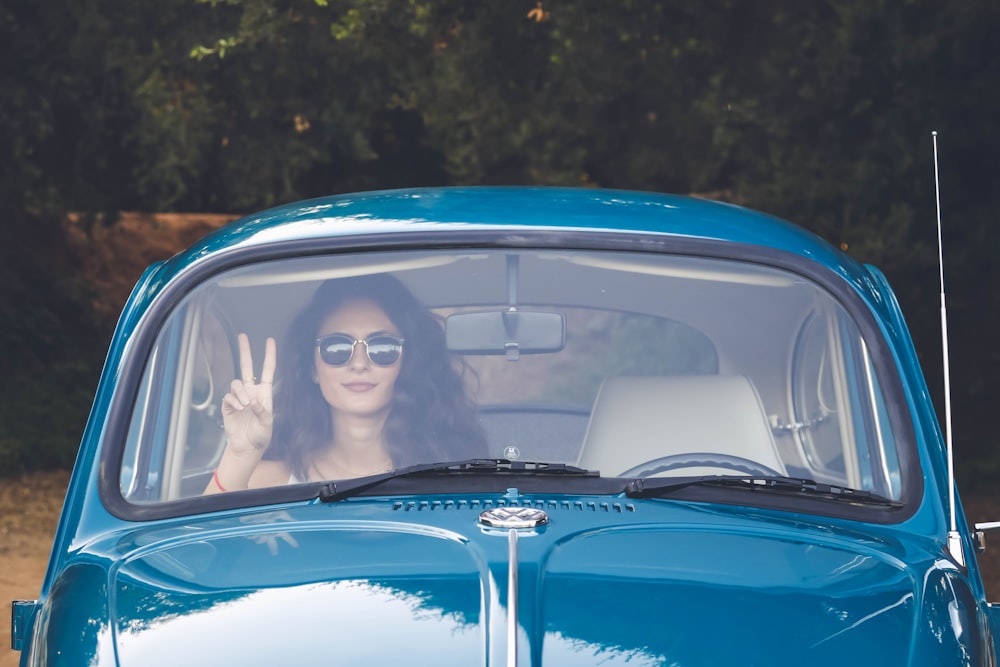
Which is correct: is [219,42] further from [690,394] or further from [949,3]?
[690,394]

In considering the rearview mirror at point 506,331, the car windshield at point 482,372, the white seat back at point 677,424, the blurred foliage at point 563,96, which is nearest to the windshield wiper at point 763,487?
the car windshield at point 482,372

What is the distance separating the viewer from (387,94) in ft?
49.9

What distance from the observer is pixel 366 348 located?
329cm

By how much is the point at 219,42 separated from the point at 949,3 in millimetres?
6114

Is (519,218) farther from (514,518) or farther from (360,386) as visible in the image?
(514,518)

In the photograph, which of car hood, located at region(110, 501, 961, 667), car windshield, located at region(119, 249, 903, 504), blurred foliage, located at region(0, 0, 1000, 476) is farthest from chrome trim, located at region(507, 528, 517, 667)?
blurred foliage, located at region(0, 0, 1000, 476)

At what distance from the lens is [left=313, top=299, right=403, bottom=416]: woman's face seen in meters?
3.25

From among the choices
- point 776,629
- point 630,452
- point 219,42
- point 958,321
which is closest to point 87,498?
point 630,452

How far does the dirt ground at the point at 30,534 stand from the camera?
379 inches

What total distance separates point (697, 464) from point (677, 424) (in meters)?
0.12

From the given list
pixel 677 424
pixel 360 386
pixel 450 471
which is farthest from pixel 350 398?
pixel 677 424

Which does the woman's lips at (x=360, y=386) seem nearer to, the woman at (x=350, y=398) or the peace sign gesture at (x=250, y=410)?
the woman at (x=350, y=398)

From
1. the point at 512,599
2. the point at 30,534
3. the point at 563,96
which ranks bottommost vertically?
the point at 30,534

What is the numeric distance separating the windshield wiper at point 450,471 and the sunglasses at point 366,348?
16.1 inches
